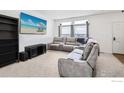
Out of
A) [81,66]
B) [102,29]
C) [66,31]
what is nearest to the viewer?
[81,66]

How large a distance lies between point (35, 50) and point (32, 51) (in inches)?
3.4

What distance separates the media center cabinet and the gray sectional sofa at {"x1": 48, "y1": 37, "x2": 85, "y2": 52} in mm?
375

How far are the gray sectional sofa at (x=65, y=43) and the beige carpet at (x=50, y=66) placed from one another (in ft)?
0.44

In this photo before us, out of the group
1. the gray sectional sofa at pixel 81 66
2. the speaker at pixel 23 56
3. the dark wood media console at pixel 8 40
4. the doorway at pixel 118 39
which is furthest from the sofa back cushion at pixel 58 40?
the doorway at pixel 118 39

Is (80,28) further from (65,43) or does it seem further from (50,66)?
(50,66)

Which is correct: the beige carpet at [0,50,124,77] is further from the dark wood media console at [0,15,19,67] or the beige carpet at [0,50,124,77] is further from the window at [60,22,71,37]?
the window at [60,22,71,37]

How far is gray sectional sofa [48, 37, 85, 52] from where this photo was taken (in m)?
2.28

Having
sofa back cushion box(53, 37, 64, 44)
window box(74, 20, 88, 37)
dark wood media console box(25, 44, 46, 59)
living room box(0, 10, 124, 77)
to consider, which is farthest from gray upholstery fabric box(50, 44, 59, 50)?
window box(74, 20, 88, 37)

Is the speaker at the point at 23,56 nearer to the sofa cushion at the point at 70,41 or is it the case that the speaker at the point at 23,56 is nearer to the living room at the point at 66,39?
the living room at the point at 66,39

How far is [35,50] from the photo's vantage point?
266cm

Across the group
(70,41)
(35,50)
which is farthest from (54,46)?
(35,50)
